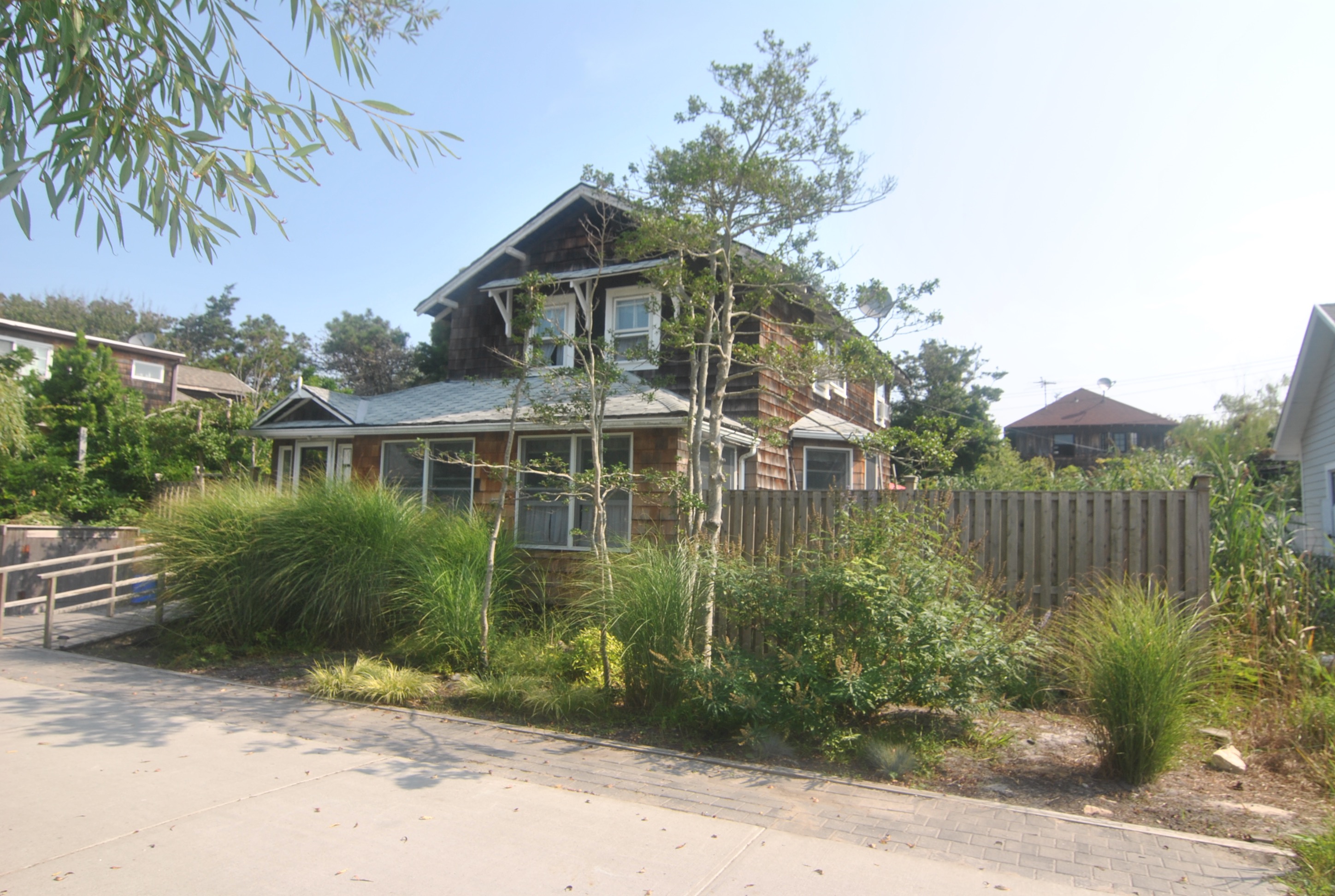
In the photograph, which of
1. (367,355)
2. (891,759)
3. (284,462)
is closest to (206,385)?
(367,355)

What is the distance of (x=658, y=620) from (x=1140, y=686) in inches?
142

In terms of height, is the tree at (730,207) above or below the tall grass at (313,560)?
above

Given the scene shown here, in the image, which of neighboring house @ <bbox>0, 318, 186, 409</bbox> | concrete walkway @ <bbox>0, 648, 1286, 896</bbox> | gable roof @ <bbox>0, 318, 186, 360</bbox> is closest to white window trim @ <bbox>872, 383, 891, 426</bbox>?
concrete walkway @ <bbox>0, 648, 1286, 896</bbox>

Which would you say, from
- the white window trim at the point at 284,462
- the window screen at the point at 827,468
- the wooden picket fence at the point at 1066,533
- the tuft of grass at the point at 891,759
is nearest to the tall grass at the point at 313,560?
the wooden picket fence at the point at 1066,533

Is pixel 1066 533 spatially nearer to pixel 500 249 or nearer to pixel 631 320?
pixel 631 320

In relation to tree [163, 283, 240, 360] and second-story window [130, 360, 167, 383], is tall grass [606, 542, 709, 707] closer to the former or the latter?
second-story window [130, 360, 167, 383]

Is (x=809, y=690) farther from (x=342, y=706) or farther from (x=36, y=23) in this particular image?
(x=36, y=23)

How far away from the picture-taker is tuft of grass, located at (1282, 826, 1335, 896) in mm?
3928

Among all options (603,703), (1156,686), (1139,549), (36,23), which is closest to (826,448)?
(1139,549)

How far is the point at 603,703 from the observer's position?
742 cm

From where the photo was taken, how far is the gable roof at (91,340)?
25188 millimetres

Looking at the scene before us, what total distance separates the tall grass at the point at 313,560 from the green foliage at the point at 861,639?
396cm

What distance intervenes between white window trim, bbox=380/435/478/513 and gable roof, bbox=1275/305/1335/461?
13589 mm

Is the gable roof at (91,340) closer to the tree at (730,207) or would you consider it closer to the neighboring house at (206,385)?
the neighboring house at (206,385)
